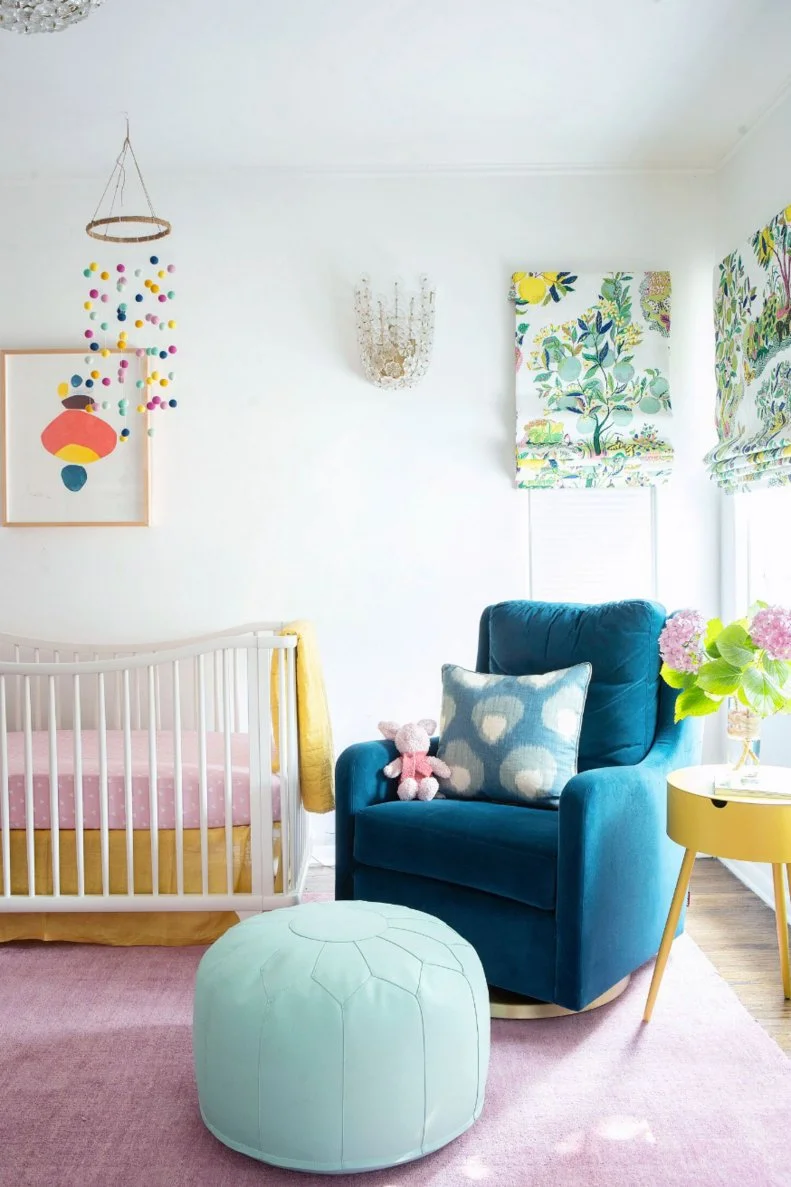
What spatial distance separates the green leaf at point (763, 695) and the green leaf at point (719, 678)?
32 mm

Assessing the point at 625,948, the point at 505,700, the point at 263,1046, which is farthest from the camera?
the point at 505,700

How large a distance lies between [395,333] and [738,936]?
2.20m

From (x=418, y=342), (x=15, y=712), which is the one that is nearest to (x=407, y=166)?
(x=418, y=342)

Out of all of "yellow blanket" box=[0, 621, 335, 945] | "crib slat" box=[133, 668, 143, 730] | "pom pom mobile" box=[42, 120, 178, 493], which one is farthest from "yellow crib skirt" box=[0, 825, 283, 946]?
"pom pom mobile" box=[42, 120, 178, 493]

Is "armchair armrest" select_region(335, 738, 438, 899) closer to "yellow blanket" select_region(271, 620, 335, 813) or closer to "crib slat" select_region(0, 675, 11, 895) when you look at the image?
"yellow blanket" select_region(271, 620, 335, 813)

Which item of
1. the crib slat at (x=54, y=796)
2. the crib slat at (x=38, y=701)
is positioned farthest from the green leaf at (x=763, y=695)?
the crib slat at (x=38, y=701)

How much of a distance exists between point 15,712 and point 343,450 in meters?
1.51

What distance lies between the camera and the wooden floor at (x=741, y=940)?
2355 mm

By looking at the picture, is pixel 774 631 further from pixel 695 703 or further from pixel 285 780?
pixel 285 780

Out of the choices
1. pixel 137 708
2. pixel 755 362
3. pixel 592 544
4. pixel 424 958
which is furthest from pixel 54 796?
pixel 755 362

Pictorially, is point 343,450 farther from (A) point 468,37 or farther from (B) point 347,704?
(A) point 468,37

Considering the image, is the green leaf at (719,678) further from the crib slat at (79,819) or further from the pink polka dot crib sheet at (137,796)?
the crib slat at (79,819)

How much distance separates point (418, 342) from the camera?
3557 mm

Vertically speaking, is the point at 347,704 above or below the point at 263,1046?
above
